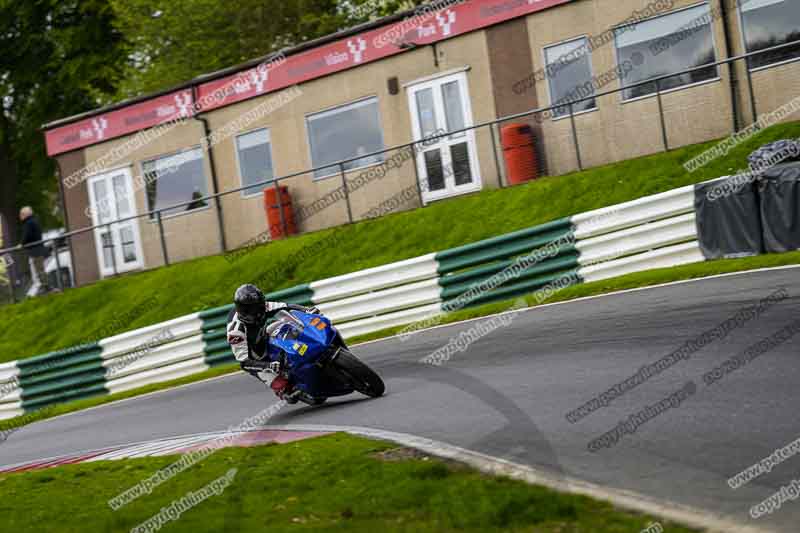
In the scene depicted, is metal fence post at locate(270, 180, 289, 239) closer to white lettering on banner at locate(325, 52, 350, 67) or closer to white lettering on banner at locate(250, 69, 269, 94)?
white lettering on banner at locate(250, 69, 269, 94)

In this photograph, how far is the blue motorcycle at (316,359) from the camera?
12.0 m

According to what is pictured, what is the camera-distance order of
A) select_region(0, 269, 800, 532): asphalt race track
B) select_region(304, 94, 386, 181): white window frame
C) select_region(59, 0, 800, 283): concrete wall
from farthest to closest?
select_region(304, 94, 386, 181): white window frame → select_region(59, 0, 800, 283): concrete wall → select_region(0, 269, 800, 532): asphalt race track

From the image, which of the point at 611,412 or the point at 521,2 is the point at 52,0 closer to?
the point at 521,2

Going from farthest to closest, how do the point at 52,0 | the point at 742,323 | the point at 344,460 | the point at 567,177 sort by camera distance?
the point at 52,0 → the point at 567,177 → the point at 742,323 → the point at 344,460

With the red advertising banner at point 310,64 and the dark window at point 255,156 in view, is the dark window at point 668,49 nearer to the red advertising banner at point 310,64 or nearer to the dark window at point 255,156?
the red advertising banner at point 310,64

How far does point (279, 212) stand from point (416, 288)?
26.3ft

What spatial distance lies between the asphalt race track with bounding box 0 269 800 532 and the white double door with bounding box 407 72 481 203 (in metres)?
7.20

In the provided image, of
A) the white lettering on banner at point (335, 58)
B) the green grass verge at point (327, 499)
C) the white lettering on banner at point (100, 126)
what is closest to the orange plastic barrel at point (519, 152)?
the white lettering on banner at point (335, 58)

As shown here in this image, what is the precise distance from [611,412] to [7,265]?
74.3 ft

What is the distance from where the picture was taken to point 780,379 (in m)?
9.09

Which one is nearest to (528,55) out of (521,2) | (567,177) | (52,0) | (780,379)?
(521,2)

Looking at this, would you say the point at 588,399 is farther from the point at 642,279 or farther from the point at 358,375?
the point at 642,279

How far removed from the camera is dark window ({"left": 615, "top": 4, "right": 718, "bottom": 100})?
21.0 metres

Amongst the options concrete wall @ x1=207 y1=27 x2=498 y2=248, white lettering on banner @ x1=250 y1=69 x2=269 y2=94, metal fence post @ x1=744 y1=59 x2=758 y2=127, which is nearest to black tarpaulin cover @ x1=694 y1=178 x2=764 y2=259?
metal fence post @ x1=744 y1=59 x2=758 y2=127
